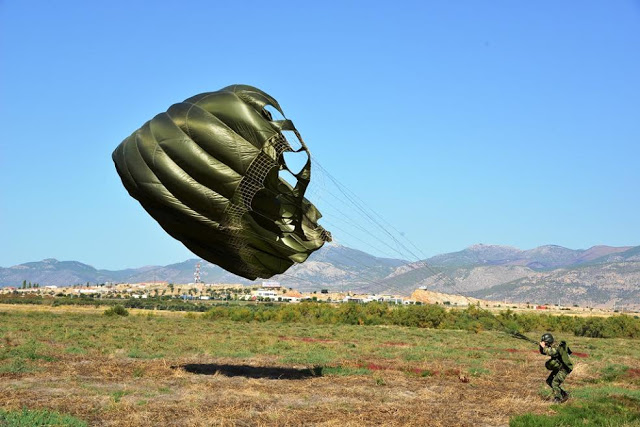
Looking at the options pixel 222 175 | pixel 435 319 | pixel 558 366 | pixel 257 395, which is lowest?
pixel 257 395

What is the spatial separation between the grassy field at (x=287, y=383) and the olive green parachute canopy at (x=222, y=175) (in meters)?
4.19

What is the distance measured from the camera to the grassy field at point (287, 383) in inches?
645

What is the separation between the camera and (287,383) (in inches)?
872

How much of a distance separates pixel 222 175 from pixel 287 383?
746 cm

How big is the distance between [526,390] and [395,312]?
4378 centimetres

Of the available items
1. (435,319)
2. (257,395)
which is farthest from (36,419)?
(435,319)

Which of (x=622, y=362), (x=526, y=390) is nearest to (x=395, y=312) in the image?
(x=622, y=362)

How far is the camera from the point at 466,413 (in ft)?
57.7

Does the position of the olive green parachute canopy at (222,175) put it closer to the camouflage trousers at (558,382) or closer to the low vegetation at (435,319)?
the camouflage trousers at (558,382)

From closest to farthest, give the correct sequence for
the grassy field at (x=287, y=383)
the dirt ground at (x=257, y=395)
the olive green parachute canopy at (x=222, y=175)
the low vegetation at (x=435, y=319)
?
the dirt ground at (x=257, y=395)
the grassy field at (x=287, y=383)
the olive green parachute canopy at (x=222, y=175)
the low vegetation at (x=435, y=319)

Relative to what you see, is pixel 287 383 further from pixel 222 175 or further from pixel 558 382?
pixel 558 382

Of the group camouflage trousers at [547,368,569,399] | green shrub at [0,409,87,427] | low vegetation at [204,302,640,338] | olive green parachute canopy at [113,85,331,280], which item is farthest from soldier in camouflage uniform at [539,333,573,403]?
low vegetation at [204,302,640,338]

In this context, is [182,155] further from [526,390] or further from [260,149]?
[526,390]

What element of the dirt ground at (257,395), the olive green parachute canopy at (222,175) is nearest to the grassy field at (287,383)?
the dirt ground at (257,395)
